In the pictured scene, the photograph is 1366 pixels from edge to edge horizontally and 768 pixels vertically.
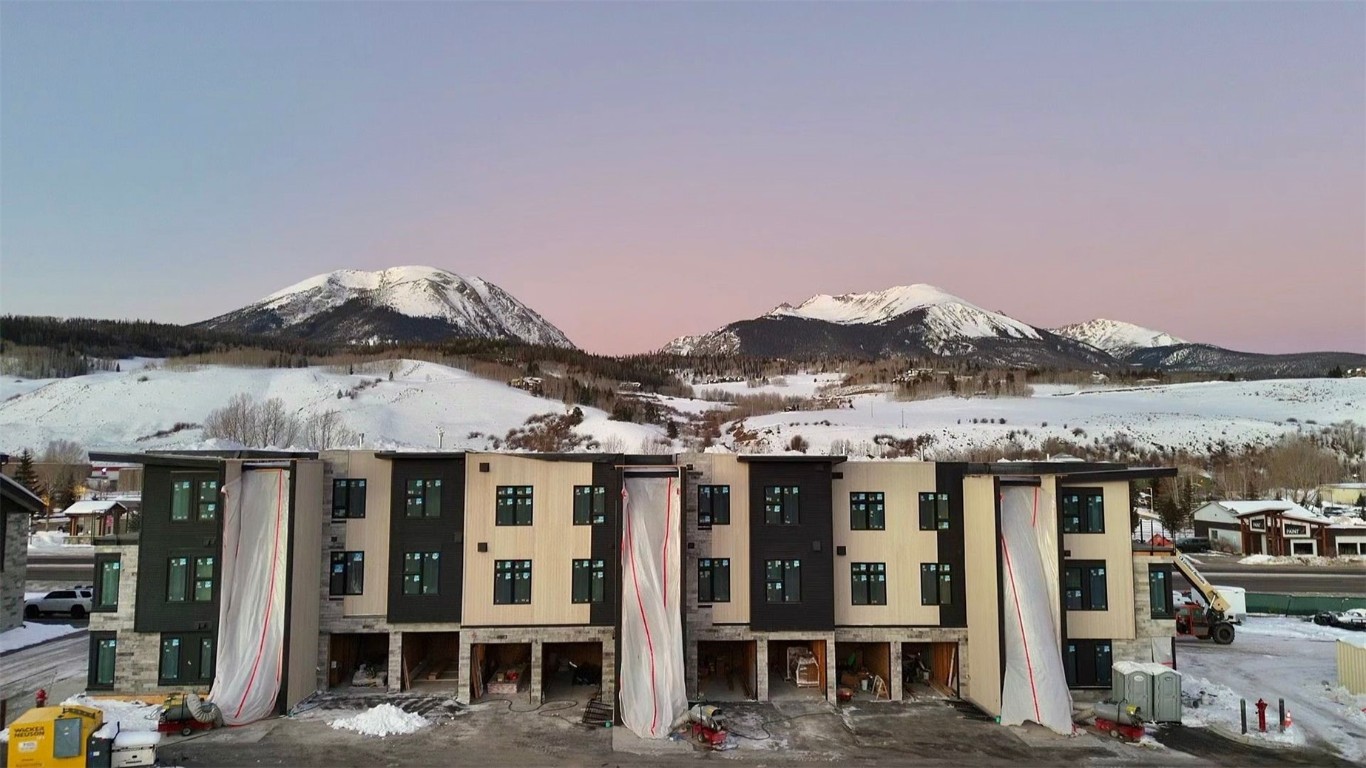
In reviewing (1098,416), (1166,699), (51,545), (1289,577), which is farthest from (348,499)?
(1098,416)

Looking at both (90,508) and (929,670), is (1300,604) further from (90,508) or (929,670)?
(90,508)

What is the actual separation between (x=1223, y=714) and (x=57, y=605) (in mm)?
46106

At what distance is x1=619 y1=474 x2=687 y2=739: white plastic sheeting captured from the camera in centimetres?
2148

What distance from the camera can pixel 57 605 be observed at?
1378 inches

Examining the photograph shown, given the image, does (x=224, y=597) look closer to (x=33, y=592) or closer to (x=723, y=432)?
(x=33, y=592)

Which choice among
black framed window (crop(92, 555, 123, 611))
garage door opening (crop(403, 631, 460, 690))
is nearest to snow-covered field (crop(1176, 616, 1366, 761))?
garage door opening (crop(403, 631, 460, 690))

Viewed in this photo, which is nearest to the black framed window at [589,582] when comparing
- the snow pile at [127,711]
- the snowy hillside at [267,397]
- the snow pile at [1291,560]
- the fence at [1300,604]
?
the snow pile at [127,711]

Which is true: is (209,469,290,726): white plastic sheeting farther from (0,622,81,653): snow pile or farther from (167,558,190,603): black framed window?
(0,622,81,653): snow pile

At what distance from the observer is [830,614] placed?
964 inches

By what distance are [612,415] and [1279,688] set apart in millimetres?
101128

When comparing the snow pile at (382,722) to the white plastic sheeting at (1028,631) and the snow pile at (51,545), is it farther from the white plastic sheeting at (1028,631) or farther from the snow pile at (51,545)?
the snow pile at (51,545)

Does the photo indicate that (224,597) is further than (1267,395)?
No

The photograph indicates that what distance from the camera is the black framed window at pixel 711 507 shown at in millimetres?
25172

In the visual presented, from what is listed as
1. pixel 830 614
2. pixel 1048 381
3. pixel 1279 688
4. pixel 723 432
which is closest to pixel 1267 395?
pixel 1048 381
